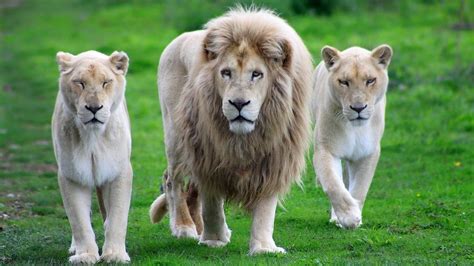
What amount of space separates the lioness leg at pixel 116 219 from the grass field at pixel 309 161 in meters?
0.17

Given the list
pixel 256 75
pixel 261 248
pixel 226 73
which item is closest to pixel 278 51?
pixel 256 75

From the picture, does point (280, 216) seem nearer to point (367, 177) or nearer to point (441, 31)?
point (367, 177)

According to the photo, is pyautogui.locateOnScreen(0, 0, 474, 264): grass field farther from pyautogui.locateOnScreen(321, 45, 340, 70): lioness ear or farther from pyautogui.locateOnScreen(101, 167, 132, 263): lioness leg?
pyautogui.locateOnScreen(321, 45, 340, 70): lioness ear

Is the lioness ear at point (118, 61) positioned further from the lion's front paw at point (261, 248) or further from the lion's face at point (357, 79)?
the lion's face at point (357, 79)

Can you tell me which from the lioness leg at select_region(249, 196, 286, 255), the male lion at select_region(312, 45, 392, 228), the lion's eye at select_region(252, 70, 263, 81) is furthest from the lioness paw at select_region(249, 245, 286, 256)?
the lion's eye at select_region(252, 70, 263, 81)

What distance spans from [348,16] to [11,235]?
47.3 ft

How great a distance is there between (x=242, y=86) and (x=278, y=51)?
1.20 feet

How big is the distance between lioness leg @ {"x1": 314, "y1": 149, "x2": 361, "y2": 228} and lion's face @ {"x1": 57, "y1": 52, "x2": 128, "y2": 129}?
1677 mm

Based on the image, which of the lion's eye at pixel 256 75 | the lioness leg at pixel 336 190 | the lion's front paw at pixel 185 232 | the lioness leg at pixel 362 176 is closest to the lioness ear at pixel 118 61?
the lion's eye at pixel 256 75

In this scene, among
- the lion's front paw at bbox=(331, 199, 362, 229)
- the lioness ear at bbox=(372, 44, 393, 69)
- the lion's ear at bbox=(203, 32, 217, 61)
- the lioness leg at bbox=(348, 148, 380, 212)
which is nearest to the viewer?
the lion's ear at bbox=(203, 32, 217, 61)

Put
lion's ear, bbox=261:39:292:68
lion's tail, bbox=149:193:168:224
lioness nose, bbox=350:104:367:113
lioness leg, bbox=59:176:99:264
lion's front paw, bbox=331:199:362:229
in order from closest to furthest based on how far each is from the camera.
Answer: lioness leg, bbox=59:176:99:264, lion's ear, bbox=261:39:292:68, lion's front paw, bbox=331:199:362:229, lioness nose, bbox=350:104:367:113, lion's tail, bbox=149:193:168:224

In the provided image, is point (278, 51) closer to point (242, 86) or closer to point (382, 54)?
point (242, 86)

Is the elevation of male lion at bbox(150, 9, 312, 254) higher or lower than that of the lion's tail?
higher

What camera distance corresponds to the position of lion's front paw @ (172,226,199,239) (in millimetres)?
7625
